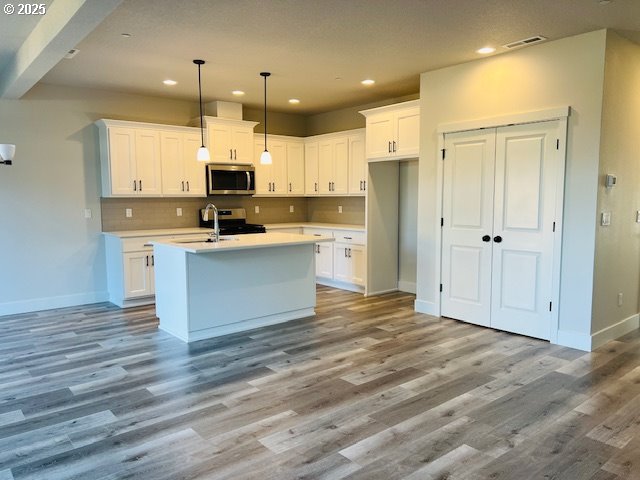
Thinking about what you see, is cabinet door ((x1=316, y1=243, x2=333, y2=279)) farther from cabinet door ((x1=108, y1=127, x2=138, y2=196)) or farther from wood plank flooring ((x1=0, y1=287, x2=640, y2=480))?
cabinet door ((x1=108, y1=127, x2=138, y2=196))

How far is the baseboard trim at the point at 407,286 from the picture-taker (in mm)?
6871

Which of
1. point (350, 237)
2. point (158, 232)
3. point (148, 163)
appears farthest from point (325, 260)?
point (148, 163)

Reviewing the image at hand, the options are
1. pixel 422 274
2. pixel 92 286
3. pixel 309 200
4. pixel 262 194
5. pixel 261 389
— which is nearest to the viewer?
pixel 261 389

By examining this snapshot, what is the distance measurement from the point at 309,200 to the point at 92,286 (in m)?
Answer: 3.87

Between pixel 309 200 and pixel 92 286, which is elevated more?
pixel 309 200

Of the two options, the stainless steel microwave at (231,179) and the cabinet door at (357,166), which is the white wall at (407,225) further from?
the stainless steel microwave at (231,179)

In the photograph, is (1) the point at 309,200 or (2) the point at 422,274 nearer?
(2) the point at 422,274

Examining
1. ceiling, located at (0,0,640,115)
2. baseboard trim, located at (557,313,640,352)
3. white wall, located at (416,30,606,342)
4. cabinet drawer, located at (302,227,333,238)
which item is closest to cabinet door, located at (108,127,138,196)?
ceiling, located at (0,0,640,115)

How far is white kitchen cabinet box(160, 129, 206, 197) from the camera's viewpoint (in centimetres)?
645

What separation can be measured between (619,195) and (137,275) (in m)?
5.48

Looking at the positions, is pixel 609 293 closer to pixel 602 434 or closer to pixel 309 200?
pixel 602 434

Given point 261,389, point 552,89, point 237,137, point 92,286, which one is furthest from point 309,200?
point 261,389

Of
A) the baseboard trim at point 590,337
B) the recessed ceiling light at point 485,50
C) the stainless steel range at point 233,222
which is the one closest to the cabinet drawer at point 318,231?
the stainless steel range at point 233,222

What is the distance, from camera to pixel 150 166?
6312 millimetres
